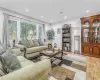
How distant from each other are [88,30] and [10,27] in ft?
14.4

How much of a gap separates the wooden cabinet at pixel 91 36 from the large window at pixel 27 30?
11.0 ft

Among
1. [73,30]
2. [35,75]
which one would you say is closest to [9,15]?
[35,75]

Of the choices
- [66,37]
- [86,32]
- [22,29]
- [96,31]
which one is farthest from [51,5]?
[66,37]

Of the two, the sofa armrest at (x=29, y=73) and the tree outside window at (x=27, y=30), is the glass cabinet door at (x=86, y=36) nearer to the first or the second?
the tree outside window at (x=27, y=30)

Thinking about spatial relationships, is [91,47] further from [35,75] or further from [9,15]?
[9,15]

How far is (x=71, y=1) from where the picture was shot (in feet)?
8.75

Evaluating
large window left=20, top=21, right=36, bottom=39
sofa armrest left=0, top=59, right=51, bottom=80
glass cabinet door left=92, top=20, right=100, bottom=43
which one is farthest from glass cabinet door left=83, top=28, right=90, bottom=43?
sofa armrest left=0, top=59, right=51, bottom=80

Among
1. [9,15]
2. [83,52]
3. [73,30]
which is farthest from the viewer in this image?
[73,30]

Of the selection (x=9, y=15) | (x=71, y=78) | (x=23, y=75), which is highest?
(x=9, y=15)

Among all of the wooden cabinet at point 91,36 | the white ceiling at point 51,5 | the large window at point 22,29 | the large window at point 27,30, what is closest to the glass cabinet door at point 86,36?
the wooden cabinet at point 91,36

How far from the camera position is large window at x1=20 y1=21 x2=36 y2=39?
462cm

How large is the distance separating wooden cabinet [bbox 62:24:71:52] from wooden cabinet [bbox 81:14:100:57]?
1.09 metres

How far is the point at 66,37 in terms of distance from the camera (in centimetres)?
567

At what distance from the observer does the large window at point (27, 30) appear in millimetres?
4625
